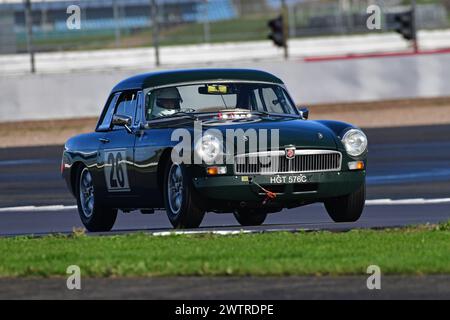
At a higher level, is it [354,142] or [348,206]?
[354,142]

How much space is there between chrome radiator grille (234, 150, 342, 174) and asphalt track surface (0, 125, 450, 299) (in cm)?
51

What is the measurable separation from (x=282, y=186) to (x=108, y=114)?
8.95 ft

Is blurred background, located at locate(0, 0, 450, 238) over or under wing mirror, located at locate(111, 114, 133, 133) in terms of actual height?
under

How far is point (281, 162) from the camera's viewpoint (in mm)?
11266

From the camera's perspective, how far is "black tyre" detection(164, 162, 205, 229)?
11195 millimetres

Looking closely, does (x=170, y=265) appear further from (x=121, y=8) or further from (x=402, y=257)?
(x=121, y=8)

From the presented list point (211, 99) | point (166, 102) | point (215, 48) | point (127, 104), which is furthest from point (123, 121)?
point (215, 48)

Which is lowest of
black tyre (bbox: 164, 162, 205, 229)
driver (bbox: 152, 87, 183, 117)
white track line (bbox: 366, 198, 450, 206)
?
white track line (bbox: 366, 198, 450, 206)

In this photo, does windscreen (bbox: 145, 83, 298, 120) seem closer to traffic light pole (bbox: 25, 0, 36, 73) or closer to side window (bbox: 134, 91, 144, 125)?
side window (bbox: 134, 91, 144, 125)

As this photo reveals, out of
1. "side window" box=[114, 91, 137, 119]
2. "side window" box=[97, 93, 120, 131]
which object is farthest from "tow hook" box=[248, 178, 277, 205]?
"side window" box=[97, 93, 120, 131]

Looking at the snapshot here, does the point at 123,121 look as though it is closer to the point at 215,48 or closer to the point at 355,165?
the point at 355,165

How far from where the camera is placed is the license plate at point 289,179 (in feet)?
37.0

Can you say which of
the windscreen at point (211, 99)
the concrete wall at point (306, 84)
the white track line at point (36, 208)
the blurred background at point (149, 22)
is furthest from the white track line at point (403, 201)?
the blurred background at point (149, 22)

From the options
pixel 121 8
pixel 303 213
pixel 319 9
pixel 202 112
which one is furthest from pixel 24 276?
pixel 319 9
